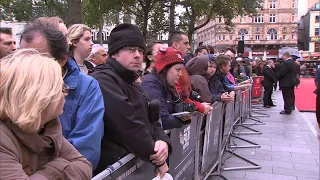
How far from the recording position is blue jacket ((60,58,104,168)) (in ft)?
6.37

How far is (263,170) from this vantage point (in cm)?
546

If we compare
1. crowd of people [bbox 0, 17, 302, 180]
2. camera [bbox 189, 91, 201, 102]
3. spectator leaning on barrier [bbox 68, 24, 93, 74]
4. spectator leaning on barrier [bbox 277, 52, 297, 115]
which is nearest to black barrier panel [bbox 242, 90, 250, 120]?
spectator leaning on barrier [bbox 277, 52, 297, 115]

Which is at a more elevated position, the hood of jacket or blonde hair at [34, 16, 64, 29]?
blonde hair at [34, 16, 64, 29]

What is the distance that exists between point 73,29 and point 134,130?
58.2 inches

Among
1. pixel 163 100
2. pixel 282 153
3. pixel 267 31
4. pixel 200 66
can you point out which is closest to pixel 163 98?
pixel 163 100

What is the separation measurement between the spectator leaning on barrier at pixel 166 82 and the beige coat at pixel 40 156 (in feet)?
5.32

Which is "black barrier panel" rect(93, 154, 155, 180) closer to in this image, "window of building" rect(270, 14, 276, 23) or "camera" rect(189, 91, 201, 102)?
"camera" rect(189, 91, 201, 102)

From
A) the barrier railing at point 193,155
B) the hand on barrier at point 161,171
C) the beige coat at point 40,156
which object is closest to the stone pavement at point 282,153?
the barrier railing at point 193,155

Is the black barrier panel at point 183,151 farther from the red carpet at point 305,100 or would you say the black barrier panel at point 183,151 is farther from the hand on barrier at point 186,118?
the red carpet at point 305,100

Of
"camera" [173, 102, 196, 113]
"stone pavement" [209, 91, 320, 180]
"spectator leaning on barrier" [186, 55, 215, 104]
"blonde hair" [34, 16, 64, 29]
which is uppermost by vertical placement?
"blonde hair" [34, 16, 64, 29]

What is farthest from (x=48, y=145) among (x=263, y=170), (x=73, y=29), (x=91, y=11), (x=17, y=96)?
(x=91, y=11)

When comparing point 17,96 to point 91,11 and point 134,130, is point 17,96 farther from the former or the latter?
point 91,11

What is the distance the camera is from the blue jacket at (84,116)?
6.37 ft

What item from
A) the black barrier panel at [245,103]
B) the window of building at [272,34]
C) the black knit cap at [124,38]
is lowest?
the black barrier panel at [245,103]
